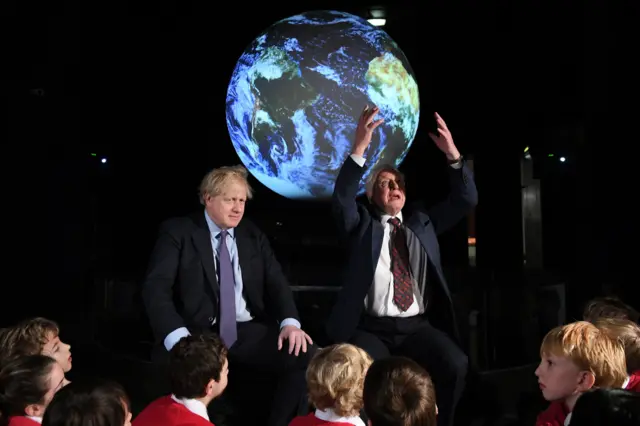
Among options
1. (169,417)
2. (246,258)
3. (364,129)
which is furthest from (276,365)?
(364,129)

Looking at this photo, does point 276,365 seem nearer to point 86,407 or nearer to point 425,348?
point 425,348

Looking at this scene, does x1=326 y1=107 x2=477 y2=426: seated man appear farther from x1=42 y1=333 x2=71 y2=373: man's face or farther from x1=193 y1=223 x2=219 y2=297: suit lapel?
x1=42 y1=333 x2=71 y2=373: man's face

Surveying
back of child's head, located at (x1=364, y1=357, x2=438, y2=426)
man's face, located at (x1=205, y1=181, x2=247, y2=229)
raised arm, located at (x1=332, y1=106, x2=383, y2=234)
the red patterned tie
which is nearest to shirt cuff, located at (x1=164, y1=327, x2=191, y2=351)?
man's face, located at (x1=205, y1=181, x2=247, y2=229)

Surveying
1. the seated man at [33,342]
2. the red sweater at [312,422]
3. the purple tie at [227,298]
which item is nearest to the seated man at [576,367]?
the red sweater at [312,422]

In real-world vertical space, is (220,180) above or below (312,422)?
above

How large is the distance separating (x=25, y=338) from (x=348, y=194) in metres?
1.52

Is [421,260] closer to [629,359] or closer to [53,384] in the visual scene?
[629,359]

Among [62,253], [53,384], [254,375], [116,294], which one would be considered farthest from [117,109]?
[53,384]

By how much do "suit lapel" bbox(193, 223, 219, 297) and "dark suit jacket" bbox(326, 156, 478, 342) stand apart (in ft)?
1.92

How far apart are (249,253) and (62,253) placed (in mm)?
3696

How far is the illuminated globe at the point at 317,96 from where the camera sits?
468 cm

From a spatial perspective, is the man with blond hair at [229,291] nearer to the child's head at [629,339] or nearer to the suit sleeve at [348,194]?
the suit sleeve at [348,194]

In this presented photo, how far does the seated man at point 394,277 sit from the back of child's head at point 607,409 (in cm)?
190

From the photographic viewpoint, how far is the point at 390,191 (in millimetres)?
3441
